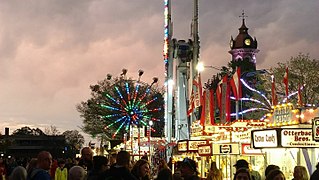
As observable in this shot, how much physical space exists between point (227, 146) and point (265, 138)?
236 inches

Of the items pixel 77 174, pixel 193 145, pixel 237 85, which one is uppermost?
pixel 237 85

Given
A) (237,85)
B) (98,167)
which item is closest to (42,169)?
(98,167)

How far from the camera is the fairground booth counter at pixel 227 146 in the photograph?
2416 cm

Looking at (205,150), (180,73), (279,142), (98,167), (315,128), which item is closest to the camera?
(98,167)

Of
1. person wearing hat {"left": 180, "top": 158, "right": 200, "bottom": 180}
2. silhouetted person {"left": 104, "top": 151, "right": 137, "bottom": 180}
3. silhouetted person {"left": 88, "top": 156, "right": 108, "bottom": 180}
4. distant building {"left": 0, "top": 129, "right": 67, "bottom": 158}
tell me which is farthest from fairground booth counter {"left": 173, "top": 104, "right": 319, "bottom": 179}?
distant building {"left": 0, "top": 129, "right": 67, "bottom": 158}

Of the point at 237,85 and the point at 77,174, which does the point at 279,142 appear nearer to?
the point at 77,174

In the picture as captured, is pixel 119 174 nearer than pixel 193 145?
Yes

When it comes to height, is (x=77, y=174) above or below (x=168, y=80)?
below

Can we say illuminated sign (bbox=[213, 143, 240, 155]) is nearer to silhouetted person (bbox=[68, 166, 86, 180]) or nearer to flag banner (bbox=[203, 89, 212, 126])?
flag banner (bbox=[203, 89, 212, 126])

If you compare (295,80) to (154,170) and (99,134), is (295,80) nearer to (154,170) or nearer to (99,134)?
(154,170)

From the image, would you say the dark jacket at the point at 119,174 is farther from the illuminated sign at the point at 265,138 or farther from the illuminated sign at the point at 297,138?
the illuminated sign at the point at 265,138

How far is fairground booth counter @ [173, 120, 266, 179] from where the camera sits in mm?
24156

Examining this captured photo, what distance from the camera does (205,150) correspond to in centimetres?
2745

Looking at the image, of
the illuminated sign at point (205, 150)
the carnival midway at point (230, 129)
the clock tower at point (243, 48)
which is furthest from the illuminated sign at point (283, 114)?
the clock tower at point (243, 48)
